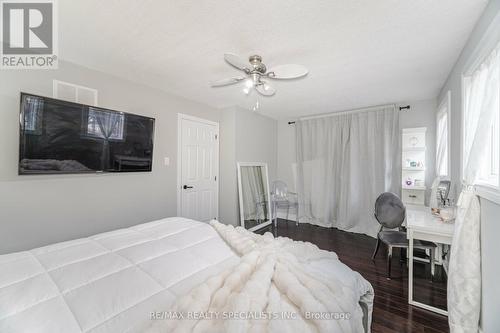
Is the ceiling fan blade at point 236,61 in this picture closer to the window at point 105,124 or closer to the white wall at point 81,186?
the window at point 105,124

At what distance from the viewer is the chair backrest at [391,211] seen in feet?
8.32

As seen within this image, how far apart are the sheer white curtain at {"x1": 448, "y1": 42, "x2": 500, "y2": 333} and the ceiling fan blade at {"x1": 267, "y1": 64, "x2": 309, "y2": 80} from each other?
1210mm

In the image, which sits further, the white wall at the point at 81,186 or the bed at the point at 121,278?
the white wall at the point at 81,186

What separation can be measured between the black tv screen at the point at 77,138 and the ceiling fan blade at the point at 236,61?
157 cm

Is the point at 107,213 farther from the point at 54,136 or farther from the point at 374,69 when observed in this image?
the point at 374,69

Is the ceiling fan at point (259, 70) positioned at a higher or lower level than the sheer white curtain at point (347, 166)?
higher

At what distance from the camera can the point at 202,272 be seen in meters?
1.25

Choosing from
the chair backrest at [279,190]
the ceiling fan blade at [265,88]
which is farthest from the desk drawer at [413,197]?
the ceiling fan blade at [265,88]

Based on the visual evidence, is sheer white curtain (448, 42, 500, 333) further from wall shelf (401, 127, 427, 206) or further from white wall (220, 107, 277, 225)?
white wall (220, 107, 277, 225)

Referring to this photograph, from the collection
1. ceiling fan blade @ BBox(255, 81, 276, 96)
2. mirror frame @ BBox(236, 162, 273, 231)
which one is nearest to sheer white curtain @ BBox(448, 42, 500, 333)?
ceiling fan blade @ BBox(255, 81, 276, 96)

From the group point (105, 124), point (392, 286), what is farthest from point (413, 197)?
point (105, 124)

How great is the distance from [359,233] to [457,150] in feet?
7.22

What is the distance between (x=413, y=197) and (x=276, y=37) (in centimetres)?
332

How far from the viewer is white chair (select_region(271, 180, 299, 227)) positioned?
4418 mm
